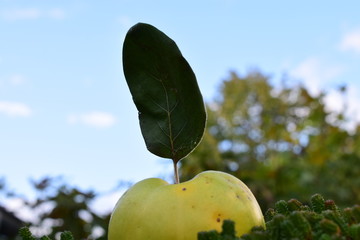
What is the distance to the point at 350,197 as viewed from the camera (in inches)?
167

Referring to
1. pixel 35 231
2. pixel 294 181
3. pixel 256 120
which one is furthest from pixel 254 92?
pixel 35 231

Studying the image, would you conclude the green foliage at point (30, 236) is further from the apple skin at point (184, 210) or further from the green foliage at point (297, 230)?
the green foliage at point (297, 230)

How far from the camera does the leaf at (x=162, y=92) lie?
108cm

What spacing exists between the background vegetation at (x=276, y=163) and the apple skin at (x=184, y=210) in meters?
1.69

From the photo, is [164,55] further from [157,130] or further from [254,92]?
[254,92]

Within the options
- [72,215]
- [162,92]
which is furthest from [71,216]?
[162,92]

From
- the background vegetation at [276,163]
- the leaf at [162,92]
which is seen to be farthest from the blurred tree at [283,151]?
the leaf at [162,92]

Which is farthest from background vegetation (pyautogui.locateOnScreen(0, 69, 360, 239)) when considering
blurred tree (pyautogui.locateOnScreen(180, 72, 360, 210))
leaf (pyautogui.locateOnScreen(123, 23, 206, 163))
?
leaf (pyautogui.locateOnScreen(123, 23, 206, 163))

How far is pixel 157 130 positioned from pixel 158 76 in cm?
12

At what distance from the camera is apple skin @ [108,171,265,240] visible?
0.90 m

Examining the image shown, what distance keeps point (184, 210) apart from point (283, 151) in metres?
4.55

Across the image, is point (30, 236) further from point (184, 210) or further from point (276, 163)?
point (276, 163)

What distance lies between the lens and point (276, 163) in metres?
4.76

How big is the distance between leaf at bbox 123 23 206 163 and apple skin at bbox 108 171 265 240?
15 cm
